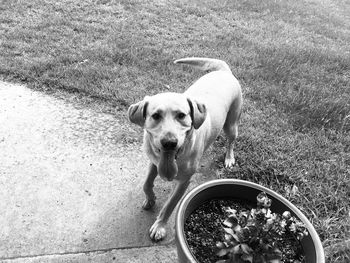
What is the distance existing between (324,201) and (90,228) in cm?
229

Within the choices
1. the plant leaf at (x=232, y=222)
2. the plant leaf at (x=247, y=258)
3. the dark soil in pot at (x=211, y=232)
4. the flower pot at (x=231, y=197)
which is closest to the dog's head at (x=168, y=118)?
the flower pot at (x=231, y=197)

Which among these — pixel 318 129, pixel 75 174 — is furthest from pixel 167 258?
pixel 318 129

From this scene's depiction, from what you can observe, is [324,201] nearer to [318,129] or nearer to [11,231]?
[318,129]

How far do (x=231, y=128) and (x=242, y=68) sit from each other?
2223 millimetres

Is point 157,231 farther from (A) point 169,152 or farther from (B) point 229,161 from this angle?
(B) point 229,161

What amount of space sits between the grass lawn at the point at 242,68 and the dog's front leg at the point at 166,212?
893 mm

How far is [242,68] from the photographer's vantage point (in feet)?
17.6

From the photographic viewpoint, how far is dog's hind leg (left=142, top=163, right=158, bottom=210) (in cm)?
274

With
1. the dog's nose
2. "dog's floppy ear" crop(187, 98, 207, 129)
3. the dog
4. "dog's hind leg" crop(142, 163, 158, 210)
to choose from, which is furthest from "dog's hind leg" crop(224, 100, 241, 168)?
the dog's nose

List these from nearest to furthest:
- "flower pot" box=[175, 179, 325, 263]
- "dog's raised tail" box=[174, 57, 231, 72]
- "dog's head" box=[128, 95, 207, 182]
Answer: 1. "flower pot" box=[175, 179, 325, 263]
2. "dog's head" box=[128, 95, 207, 182]
3. "dog's raised tail" box=[174, 57, 231, 72]

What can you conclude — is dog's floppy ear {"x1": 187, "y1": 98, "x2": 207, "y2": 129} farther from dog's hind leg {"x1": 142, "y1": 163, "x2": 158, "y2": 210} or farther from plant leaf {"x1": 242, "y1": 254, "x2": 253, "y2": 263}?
plant leaf {"x1": 242, "y1": 254, "x2": 253, "y2": 263}

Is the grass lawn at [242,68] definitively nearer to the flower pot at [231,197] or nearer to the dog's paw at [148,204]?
the flower pot at [231,197]

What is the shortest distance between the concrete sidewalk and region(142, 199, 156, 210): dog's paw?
5 centimetres

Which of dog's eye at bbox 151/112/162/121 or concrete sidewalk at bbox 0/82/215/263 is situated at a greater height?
dog's eye at bbox 151/112/162/121
